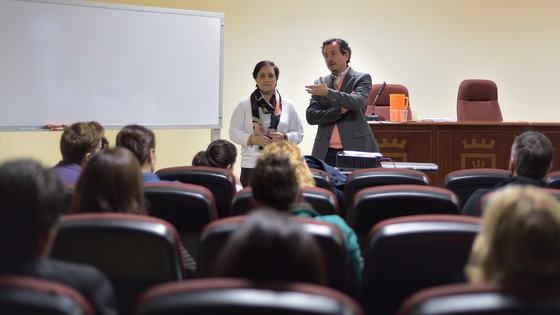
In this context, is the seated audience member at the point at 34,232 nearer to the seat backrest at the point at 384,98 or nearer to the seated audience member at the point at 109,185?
the seated audience member at the point at 109,185

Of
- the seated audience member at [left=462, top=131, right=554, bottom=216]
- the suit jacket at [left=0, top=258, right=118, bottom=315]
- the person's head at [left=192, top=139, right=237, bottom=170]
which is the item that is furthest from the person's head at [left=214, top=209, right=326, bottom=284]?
the person's head at [left=192, top=139, right=237, bottom=170]

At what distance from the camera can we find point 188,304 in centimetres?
112

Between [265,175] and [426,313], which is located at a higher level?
[265,175]

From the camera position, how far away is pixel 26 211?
143 centimetres

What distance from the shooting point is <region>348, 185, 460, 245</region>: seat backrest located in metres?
2.35

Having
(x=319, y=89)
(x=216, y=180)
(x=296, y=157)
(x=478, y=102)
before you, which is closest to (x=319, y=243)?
(x=296, y=157)

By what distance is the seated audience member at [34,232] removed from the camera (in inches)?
54.4

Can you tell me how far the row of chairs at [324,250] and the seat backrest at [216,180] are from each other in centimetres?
110

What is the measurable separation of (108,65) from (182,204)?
3379 millimetres

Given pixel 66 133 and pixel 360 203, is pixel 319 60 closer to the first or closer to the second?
pixel 66 133

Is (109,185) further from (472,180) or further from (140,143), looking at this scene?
(472,180)

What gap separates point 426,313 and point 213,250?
84 cm

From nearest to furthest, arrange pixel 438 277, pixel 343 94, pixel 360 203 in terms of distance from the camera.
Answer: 1. pixel 438 277
2. pixel 360 203
3. pixel 343 94

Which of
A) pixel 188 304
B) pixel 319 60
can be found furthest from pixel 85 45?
pixel 188 304
